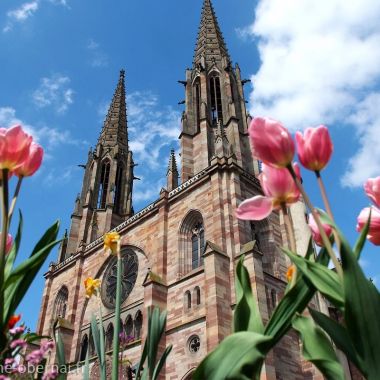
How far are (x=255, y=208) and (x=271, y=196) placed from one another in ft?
0.32

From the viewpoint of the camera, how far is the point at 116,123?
108 feet

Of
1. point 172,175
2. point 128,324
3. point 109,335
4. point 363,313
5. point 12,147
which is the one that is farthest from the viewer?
point 172,175

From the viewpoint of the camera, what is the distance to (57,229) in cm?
196

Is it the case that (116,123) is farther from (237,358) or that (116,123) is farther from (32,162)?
(237,358)

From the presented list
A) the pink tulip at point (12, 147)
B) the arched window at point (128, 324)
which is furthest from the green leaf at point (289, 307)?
the arched window at point (128, 324)

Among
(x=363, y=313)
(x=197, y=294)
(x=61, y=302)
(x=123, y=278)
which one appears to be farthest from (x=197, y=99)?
(x=363, y=313)

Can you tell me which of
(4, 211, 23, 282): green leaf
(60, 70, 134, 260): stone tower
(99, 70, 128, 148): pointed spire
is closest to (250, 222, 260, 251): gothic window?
(60, 70, 134, 260): stone tower

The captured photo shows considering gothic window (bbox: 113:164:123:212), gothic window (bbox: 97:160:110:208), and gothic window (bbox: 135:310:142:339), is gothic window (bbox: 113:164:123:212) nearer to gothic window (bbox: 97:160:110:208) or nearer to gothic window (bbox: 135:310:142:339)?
gothic window (bbox: 97:160:110:208)

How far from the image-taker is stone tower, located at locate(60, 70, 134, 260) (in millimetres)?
25172

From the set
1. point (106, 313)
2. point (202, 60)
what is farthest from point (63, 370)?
point (202, 60)

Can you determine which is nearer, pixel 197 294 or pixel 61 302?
pixel 197 294

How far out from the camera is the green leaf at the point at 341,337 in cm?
136

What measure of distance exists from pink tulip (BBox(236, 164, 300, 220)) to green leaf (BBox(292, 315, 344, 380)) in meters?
0.45

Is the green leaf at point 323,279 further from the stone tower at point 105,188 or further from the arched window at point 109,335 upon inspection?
the stone tower at point 105,188
